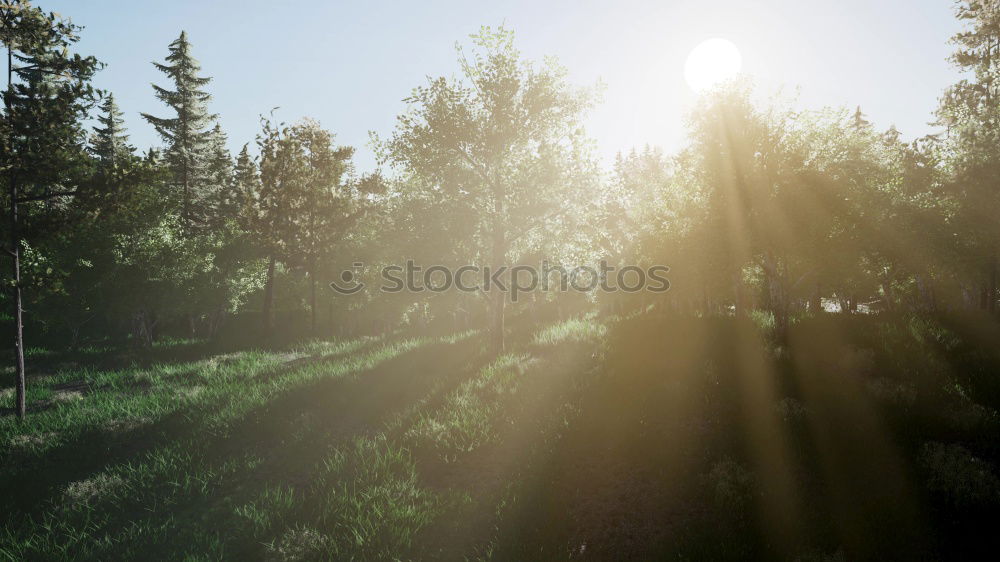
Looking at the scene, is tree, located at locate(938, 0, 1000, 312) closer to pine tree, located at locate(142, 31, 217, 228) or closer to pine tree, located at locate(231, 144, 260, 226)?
pine tree, located at locate(231, 144, 260, 226)

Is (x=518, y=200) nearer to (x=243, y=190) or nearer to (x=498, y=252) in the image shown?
(x=498, y=252)

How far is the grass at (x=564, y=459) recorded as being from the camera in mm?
6109

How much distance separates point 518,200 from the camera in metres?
16.3

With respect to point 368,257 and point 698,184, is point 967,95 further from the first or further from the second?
point 368,257

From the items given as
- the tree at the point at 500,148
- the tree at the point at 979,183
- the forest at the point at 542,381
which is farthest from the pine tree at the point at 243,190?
the tree at the point at 979,183

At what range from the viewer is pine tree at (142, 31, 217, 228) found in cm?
3281

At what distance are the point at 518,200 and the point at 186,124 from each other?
31425 millimetres

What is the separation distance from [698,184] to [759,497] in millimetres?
11123

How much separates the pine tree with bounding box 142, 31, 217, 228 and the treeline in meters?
6.65

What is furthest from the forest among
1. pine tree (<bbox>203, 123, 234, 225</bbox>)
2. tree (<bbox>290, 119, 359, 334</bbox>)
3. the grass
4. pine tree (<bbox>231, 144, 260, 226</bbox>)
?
pine tree (<bbox>203, 123, 234, 225</bbox>)

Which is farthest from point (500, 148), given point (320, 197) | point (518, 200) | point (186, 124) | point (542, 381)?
point (186, 124)

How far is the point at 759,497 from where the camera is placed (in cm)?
632

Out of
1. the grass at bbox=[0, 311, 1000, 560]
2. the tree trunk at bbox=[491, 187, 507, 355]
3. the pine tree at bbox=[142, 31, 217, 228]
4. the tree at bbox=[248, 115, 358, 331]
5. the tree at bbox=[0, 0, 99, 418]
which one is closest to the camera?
the grass at bbox=[0, 311, 1000, 560]

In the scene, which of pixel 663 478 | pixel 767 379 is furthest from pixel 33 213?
pixel 767 379
